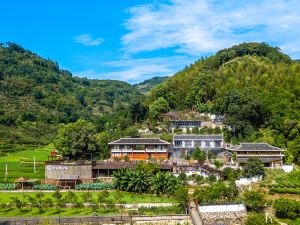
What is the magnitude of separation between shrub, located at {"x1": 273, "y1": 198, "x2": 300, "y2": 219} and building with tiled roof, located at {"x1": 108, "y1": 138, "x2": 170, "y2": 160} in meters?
18.2

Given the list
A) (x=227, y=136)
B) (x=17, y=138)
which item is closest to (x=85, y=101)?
(x=17, y=138)

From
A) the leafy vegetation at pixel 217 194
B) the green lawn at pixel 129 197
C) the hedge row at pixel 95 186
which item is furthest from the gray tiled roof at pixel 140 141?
the leafy vegetation at pixel 217 194

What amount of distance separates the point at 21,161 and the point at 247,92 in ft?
100

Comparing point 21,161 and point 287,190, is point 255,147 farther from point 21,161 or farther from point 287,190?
point 21,161

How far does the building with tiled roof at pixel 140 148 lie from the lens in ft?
153

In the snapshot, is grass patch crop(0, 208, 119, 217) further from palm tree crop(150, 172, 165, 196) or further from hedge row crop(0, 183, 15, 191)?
hedge row crop(0, 183, 15, 191)

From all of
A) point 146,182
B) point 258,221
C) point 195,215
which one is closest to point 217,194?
point 195,215

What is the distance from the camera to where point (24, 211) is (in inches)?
1201

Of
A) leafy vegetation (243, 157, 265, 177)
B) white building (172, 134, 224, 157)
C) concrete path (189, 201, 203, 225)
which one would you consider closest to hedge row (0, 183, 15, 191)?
concrete path (189, 201, 203, 225)

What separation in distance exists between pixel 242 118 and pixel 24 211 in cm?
2881

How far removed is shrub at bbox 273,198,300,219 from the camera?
96.7 ft

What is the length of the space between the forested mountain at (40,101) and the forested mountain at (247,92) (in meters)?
10.3

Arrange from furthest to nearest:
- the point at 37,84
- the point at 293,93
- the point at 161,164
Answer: the point at 37,84, the point at 293,93, the point at 161,164

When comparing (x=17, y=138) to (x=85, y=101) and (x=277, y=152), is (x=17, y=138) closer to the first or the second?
(x=277, y=152)
